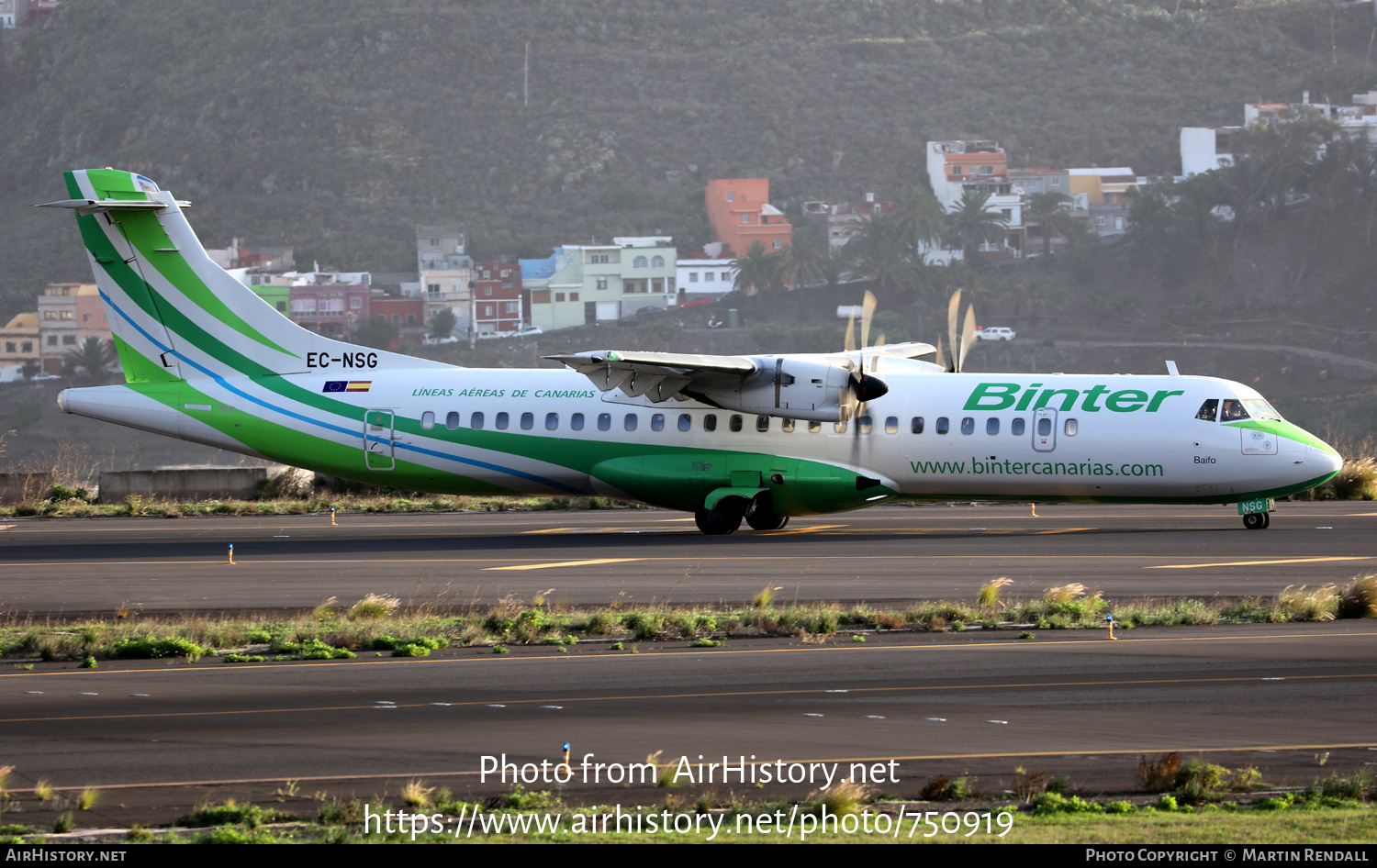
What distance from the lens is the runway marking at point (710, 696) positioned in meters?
12.6

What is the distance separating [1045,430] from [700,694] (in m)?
14.5

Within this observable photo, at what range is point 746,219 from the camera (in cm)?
14262

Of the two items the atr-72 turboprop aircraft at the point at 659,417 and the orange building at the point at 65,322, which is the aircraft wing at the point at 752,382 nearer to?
the atr-72 turboprop aircraft at the point at 659,417

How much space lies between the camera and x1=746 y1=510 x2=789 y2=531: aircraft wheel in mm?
28016

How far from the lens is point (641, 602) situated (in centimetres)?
1919

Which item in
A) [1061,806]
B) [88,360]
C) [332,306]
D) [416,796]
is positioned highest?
[332,306]

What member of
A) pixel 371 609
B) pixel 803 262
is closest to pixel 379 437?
pixel 371 609

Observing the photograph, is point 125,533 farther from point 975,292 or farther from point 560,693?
point 975,292

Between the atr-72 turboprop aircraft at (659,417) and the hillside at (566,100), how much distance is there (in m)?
115

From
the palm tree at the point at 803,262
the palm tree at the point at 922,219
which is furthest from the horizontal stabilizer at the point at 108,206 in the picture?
the palm tree at the point at 922,219

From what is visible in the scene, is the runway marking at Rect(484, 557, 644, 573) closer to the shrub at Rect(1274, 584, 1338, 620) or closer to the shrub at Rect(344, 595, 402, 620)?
the shrub at Rect(344, 595, 402, 620)

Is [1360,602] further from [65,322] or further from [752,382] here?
[65,322]

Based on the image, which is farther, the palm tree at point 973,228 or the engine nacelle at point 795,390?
the palm tree at point 973,228

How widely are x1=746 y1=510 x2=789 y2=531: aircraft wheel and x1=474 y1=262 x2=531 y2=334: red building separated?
4263 inches
